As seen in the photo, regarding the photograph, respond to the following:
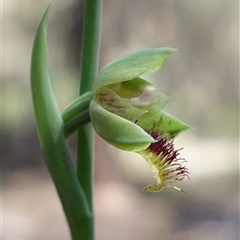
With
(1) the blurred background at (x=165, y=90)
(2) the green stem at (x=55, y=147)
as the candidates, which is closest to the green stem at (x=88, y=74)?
(2) the green stem at (x=55, y=147)

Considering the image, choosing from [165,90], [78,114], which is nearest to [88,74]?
[78,114]

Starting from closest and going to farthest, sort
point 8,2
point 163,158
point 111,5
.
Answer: point 163,158, point 8,2, point 111,5

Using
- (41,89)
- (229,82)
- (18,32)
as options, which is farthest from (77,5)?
(41,89)

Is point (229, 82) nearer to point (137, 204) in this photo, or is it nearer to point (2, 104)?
point (137, 204)

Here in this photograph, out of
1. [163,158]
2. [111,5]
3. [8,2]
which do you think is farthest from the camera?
[111,5]

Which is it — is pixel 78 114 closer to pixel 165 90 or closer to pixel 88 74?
pixel 88 74

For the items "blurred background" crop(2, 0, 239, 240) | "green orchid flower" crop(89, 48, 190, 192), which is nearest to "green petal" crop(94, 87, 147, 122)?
"green orchid flower" crop(89, 48, 190, 192)
